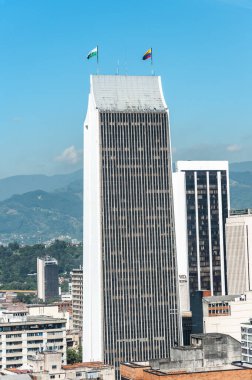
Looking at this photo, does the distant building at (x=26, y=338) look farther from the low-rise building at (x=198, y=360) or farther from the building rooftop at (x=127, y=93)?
the low-rise building at (x=198, y=360)

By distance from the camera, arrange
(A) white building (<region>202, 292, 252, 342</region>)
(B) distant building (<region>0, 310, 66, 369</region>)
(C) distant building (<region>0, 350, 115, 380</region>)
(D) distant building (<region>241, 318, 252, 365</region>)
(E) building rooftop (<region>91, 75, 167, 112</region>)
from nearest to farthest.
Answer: (C) distant building (<region>0, 350, 115, 380</region>), (D) distant building (<region>241, 318, 252, 365</region>), (A) white building (<region>202, 292, 252, 342</region>), (E) building rooftop (<region>91, 75, 167, 112</region>), (B) distant building (<region>0, 310, 66, 369</region>)

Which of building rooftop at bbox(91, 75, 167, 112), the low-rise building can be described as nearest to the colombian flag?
building rooftop at bbox(91, 75, 167, 112)

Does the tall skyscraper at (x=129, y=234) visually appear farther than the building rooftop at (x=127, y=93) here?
No

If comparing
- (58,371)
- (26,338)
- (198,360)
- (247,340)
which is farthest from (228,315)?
(198,360)

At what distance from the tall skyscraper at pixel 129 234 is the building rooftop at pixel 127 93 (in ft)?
0.69

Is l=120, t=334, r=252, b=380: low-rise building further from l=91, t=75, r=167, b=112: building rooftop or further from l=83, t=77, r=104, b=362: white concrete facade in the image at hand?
l=91, t=75, r=167, b=112: building rooftop

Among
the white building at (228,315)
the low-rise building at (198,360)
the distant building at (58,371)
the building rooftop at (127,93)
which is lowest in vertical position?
the distant building at (58,371)

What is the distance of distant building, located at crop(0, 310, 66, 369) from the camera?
192 meters

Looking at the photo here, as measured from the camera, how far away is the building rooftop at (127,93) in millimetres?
185500

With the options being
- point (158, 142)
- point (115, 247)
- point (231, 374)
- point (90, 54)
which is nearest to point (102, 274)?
point (115, 247)

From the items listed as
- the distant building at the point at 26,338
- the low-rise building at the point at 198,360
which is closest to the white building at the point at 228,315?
the distant building at the point at 26,338

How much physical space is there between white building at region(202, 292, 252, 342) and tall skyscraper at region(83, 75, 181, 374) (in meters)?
9.02

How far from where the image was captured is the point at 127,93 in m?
188

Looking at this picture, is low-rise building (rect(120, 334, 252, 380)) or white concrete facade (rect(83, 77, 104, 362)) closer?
low-rise building (rect(120, 334, 252, 380))
